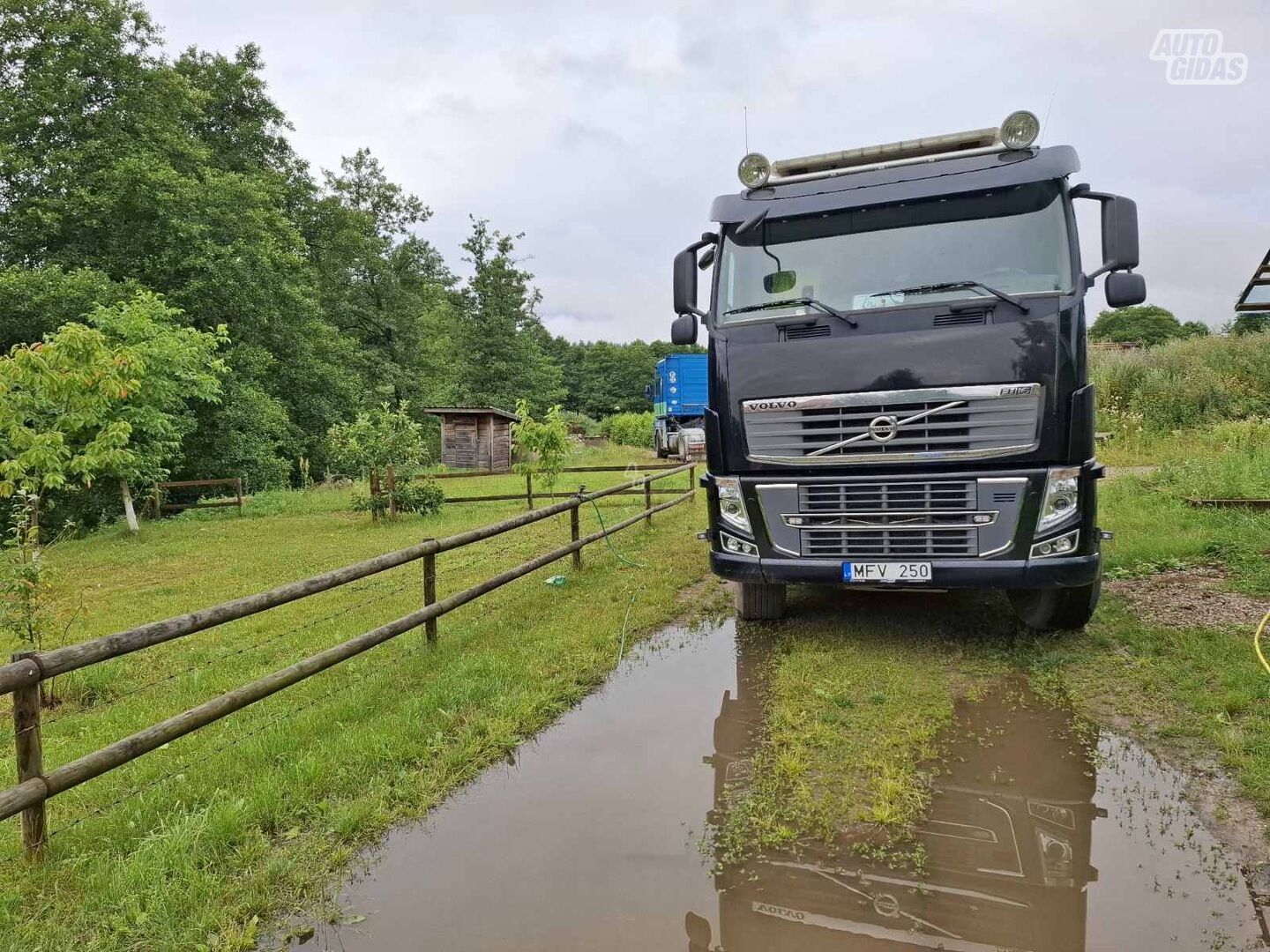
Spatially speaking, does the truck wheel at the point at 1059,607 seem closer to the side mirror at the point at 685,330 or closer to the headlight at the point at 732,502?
the headlight at the point at 732,502

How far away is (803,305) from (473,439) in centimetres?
2515

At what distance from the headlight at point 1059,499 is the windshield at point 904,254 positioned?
3.58 ft

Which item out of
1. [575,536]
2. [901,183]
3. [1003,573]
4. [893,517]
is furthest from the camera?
[575,536]

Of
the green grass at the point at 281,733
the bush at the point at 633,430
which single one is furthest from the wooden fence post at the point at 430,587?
the bush at the point at 633,430

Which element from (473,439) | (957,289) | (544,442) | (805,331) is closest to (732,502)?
(805,331)

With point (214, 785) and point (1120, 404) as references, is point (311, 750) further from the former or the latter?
point (1120, 404)

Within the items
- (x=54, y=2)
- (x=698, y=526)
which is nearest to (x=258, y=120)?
(x=54, y=2)

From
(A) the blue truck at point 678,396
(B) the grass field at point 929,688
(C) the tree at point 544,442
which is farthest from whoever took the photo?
(A) the blue truck at point 678,396

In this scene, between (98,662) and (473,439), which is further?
(473,439)

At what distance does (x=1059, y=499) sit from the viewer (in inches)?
164

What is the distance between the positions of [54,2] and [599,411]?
5463 cm

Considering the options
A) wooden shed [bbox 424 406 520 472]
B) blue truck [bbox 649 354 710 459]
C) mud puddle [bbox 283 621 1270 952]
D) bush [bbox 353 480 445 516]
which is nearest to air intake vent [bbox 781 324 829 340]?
mud puddle [bbox 283 621 1270 952]

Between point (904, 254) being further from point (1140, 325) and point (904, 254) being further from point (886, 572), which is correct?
point (1140, 325)

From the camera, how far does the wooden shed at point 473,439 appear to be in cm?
2855
